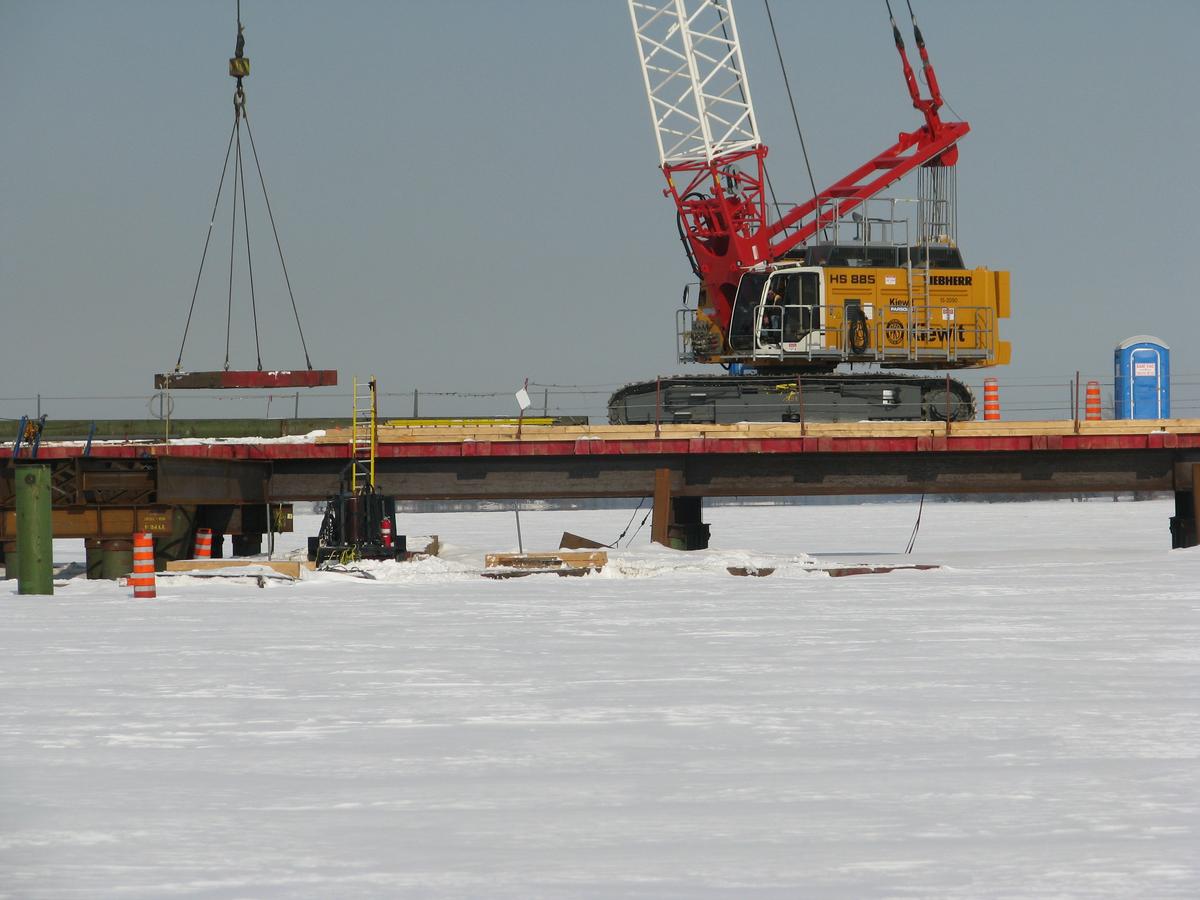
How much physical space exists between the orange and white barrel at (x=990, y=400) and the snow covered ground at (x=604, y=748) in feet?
39.2

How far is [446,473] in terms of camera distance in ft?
92.4

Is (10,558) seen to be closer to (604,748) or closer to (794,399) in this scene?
(794,399)

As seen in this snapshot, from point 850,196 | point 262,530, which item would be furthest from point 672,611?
point 850,196

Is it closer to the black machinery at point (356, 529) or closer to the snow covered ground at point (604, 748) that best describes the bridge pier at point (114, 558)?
the black machinery at point (356, 529)

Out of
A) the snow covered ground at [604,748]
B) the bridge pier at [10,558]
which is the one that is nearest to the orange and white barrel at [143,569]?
the snow covered ground at [604,748]

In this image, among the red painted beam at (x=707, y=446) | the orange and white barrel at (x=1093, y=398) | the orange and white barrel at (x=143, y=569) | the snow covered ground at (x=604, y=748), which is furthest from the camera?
the orange and white barrel at (x=1093, y=398)

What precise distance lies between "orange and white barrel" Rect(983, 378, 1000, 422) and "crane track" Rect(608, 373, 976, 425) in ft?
1.38

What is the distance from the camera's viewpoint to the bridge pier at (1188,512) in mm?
28359

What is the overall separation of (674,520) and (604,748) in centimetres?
2387

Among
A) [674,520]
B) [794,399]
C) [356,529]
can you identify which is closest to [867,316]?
[794,399]

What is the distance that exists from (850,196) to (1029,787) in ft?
87.4

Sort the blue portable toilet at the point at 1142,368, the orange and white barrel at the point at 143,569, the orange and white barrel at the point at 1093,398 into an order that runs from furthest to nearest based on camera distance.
A: 1. the orange and white barrel at the point at 1093,398
2. the blue portable toilet at the point at 1142,368
3. the orange and white barrel at the point at 143,569

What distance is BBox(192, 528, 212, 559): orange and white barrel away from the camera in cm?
2575

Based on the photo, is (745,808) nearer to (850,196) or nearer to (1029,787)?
(1029,787)
